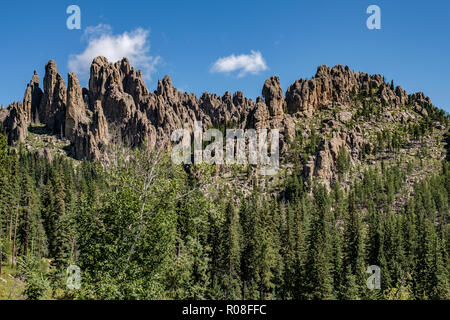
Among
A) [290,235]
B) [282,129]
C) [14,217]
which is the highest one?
[282,129]

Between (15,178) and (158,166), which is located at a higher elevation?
(15,178)

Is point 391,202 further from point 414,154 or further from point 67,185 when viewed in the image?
point 67,185

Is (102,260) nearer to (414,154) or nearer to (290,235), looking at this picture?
(290,235)

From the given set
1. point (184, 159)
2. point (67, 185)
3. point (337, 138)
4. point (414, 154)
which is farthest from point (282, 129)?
point (184, 159)

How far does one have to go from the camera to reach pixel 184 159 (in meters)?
16.0

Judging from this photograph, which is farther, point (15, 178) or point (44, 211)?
point (44, 211)

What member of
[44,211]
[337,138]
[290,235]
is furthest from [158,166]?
[337,138]

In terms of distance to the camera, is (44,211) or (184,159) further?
(44,211)
